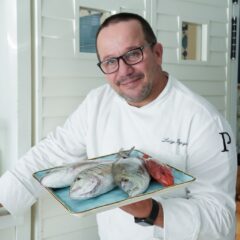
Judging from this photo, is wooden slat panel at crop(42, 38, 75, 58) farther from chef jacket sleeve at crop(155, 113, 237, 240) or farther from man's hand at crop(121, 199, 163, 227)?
man's hand at crop(121, 199, 163, 227)

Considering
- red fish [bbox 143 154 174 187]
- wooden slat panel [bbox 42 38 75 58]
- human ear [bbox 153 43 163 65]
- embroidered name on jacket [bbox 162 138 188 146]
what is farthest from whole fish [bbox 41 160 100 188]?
wooden slat panel [bbox 42 38 75 58]

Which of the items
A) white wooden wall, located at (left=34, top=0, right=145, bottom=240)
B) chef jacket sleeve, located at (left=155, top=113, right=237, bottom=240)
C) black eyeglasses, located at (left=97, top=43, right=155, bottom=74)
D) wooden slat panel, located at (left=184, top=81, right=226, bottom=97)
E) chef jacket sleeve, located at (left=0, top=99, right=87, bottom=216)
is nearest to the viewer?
chef jacket sleeve, located at (left=155, top=113, right=237, bottom=240)

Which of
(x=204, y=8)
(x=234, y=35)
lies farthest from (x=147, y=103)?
(x=234, y=35)

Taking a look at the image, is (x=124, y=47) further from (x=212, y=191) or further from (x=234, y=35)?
(x=234, y=35)

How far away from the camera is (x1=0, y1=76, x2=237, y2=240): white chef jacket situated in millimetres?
939

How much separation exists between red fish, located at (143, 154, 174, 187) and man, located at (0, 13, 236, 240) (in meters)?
0.07

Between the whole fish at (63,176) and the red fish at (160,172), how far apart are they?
13 centimetres

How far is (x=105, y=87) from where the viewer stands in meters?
1.37

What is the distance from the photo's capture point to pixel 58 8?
132 cm

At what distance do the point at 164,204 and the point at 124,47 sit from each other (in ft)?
1.59

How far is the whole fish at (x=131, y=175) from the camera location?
75 cm

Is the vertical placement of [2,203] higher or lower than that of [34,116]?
lower

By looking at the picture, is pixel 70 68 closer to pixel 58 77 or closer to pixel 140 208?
pixel 58 77

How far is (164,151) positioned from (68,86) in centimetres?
50
